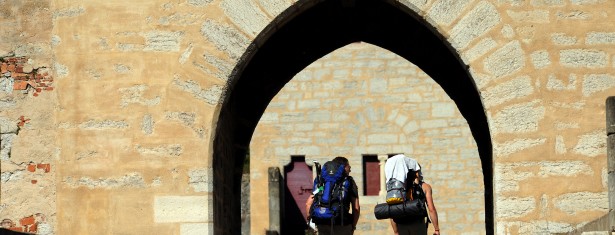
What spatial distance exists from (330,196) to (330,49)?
2330 mm

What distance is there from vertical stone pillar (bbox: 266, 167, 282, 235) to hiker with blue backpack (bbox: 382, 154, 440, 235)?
401 inches

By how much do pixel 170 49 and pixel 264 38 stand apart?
66 cm

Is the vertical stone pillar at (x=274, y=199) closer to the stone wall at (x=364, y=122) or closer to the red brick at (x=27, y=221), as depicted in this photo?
the stone wall at (x=364, y=122)

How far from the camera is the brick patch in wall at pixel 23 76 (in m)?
9.78

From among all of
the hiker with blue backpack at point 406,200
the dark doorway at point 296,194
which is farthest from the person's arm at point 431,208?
the dark doorway at point 296,194

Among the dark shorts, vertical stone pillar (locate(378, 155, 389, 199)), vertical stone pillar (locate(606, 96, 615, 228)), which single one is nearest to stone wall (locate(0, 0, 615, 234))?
vertical stone pillar (locate(606, 96, 615, 228))

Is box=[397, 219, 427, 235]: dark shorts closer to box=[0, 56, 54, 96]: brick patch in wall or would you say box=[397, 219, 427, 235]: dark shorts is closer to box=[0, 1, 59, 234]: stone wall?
box=[0, 1, 59, 234]: stone wall

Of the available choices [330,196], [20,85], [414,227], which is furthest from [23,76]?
[414,227]

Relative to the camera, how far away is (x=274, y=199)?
20641 millimetres

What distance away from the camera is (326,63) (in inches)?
827

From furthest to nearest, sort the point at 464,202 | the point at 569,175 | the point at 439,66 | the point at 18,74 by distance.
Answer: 1. the point at 464,202
2. the point at 439,66
3. the point at 18,74
4. the point at 569,175

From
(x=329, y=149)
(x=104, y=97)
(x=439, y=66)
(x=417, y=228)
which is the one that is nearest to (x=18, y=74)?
(x=104, y=97)

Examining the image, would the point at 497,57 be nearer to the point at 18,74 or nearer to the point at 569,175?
the point at 569,175

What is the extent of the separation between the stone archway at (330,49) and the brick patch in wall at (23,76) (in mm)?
1794
